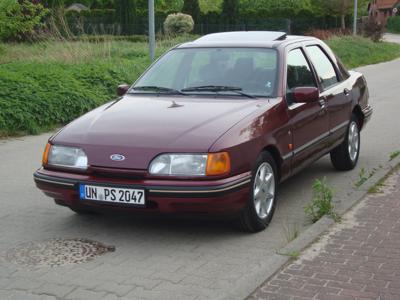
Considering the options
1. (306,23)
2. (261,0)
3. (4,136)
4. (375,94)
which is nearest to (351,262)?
(4,136)

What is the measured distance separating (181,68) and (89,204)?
198 cm

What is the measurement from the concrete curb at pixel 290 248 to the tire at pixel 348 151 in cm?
93

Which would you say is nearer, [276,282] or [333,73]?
[276,282]

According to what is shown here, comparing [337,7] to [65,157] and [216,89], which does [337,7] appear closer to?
[216,89]

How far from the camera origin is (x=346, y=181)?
7789 mm

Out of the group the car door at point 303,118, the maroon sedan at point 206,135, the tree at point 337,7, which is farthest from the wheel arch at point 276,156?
the tree at point 337,7

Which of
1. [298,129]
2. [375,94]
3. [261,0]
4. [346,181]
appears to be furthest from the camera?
[261,0]

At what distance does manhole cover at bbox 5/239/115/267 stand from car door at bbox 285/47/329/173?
2099 mm

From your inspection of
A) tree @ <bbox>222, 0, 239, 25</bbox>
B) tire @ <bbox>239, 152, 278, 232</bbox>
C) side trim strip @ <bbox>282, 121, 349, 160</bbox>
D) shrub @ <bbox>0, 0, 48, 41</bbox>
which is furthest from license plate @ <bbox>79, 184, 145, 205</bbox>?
tree @ <bbox>222, 0, 239, 25</bbox>

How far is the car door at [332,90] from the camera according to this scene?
295 inches

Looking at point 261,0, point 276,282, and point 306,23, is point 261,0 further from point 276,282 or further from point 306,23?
point 276,282

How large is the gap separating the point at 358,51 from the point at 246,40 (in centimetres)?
2399

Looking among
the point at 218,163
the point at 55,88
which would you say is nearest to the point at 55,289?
the point at 218,163

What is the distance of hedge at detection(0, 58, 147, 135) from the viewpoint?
441 inches
